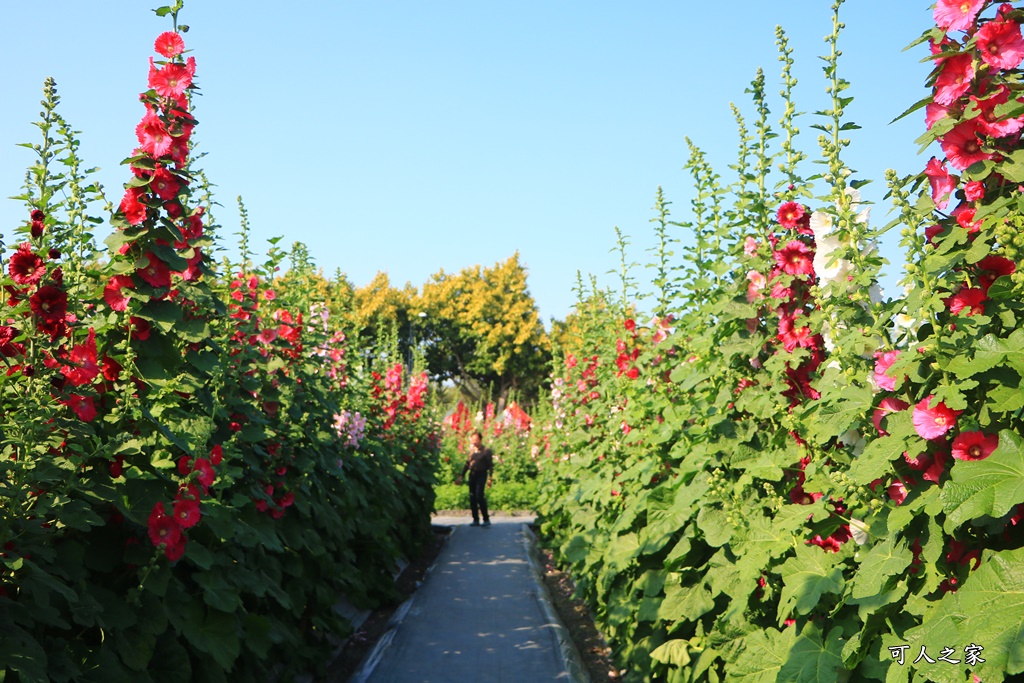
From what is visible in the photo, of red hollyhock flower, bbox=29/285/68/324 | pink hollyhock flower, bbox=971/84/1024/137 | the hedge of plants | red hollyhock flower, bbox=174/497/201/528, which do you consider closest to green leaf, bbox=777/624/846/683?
the hedge of plants

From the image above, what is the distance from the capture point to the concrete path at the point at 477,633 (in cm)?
691

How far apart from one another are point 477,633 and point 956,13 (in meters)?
6.99

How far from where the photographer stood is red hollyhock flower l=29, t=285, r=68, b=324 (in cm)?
310

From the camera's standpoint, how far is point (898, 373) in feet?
8.02

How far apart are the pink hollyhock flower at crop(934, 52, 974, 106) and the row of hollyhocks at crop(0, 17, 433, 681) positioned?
278cm

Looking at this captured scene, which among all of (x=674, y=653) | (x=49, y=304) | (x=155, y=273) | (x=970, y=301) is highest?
(x=155, y=273)

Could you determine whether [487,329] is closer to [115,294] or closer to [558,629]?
[558,629]

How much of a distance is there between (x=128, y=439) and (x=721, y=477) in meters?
2.50

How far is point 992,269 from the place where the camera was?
2.36m

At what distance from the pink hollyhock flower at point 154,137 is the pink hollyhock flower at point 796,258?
2.60 meters

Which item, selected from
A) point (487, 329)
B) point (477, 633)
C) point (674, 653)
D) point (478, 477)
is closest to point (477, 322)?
point (487, 329)

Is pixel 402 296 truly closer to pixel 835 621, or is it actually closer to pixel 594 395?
pixel 594 395

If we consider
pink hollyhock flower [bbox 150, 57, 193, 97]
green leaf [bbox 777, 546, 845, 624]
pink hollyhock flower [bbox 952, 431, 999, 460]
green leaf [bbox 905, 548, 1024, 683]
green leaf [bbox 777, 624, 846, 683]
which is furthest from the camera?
pink hollyhock flower [bbox 150, 57, 193, 97]

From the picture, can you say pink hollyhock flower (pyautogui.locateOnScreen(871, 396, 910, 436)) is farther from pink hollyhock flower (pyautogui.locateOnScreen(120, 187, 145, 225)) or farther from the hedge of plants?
pink hollyhock flower (pyautogui.locateOnScreen(120, 187, 145, 225))
